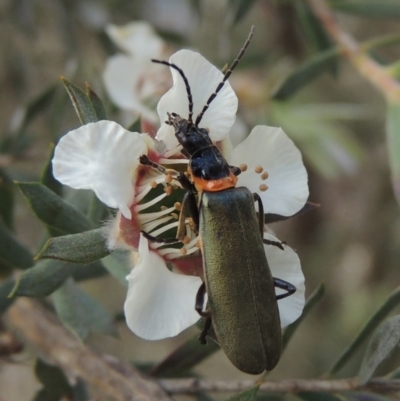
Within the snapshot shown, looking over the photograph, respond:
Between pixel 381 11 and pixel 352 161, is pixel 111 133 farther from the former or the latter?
pixel 352 161

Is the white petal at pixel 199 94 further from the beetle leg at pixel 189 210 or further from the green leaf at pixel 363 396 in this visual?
the green leaf at pixel 363 396

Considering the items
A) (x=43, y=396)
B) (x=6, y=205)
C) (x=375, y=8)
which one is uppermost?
(x=375, y=8)

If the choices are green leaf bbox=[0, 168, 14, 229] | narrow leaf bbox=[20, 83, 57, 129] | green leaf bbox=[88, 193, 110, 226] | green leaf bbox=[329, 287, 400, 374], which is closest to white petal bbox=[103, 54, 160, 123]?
narrow leaf bbox=[20, 83, 57, 129]


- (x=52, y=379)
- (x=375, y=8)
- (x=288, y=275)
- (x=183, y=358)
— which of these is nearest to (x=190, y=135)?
(x=288, y=275)

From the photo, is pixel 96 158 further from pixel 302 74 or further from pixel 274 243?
pixel 302 74

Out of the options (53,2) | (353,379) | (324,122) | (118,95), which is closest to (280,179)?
(353,379)

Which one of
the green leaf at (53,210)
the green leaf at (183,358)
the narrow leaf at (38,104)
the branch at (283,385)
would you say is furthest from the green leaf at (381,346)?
the narrow leaf at (38,104)

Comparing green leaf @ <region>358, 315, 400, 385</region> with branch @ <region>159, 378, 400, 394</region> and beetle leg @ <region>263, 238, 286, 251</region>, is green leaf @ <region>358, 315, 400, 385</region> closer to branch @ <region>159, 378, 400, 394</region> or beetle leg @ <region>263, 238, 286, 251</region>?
branch @ <region>159, 378, 400, 394</region>
